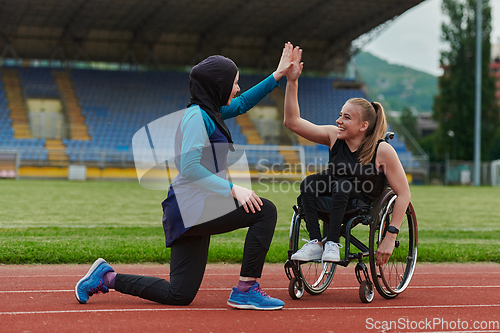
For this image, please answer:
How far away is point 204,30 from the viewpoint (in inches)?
1348

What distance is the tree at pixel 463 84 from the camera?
37.9m

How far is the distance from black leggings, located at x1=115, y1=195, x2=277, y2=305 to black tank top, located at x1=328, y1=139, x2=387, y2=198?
72cm

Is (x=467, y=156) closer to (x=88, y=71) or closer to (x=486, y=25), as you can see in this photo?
(x=486, y=25)

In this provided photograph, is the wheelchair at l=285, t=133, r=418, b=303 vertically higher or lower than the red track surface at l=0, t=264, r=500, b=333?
higher

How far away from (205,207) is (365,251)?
1.30m

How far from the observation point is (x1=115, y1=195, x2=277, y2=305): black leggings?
3.67m

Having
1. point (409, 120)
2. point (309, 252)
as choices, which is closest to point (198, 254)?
point (309, 252)

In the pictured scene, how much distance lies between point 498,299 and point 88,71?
1315 inches

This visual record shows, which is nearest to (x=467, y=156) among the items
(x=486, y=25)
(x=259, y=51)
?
(x=486, y=25)

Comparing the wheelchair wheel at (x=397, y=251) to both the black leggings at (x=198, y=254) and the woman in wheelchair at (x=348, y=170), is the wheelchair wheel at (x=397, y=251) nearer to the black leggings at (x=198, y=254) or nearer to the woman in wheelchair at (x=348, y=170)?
the woman in wheelchair at (x=348, y=170)

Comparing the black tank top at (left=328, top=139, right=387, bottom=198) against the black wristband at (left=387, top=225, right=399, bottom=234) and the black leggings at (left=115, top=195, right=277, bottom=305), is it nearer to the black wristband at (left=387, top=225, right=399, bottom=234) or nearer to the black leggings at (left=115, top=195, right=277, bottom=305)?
the black wristband at (left=387, top=225, right=399, bottom=234)

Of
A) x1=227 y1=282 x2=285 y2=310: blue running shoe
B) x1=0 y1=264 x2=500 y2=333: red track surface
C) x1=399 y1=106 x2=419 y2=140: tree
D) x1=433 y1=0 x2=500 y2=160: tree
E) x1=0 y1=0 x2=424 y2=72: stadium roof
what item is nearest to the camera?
x1=0 y1=264 x2=500 y2=333: red track surface

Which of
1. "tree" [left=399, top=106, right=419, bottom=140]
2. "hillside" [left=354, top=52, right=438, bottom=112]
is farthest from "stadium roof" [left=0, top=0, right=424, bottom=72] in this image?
"hillside" [left=354, top=52, right=438, bottom=112]

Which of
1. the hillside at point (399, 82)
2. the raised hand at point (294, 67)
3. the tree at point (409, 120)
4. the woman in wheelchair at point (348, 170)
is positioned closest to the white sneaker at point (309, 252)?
the woman in wheelchair at point (348, 170)
